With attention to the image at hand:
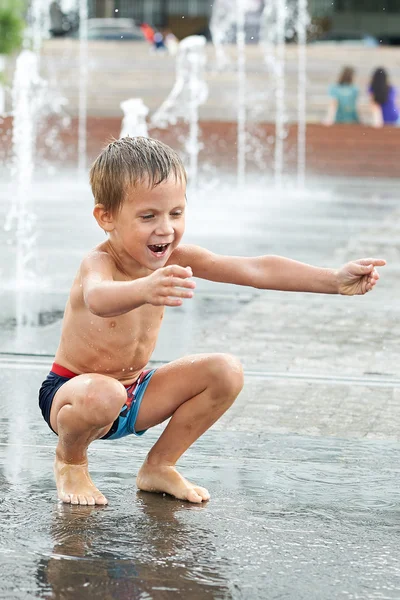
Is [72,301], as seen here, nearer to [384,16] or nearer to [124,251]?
[124,251]

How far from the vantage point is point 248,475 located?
12.6 feet

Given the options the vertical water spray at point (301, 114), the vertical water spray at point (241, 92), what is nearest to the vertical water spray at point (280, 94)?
the vertical water spray at point (301, 114)

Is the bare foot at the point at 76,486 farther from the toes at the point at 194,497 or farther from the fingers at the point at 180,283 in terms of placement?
the fingers at the point at 180,283

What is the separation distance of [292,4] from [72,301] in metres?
35.5

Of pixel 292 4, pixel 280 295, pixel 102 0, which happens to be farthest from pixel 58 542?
pixel 102 0

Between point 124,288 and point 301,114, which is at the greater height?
point 124,288

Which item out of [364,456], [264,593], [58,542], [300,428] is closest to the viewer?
[264,593]

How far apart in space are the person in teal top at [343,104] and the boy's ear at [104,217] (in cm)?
1693

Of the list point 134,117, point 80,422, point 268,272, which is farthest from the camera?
point 134,117

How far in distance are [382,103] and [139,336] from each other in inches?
680

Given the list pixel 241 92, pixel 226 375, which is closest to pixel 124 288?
pixel 226 375

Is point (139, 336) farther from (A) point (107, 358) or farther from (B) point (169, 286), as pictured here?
(B) point (169, 286)

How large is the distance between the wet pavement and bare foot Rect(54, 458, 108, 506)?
40 millimetres

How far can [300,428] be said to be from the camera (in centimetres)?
444
